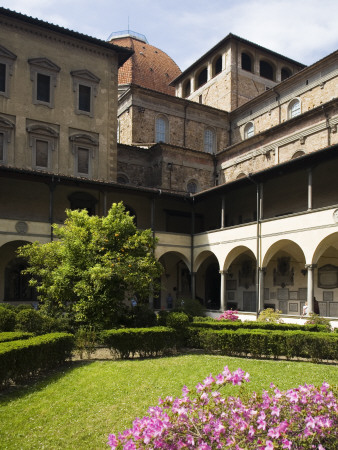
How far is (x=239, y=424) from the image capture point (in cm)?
363

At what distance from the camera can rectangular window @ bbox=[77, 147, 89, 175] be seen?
26.2 metres

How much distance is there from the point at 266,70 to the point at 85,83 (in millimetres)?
17241

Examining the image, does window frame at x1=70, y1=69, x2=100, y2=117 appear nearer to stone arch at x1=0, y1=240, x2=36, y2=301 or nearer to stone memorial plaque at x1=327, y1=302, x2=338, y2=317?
stone arch at x1=0, y1=240, x2=36, y2=301

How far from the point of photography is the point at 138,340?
11.5m

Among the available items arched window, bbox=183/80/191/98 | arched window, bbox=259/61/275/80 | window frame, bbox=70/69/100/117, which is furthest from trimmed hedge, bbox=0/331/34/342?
arched window, bbox=183/80/191/98

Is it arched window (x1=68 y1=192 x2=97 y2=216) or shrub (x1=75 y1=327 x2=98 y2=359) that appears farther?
arched window (x1=68 y1=192 x2=97 y2=216)

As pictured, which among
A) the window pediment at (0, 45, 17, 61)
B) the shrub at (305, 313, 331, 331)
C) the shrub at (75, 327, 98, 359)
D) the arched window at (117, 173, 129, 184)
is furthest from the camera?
the arched window at (117, 173, 129, 184)

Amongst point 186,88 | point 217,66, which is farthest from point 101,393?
point 186,88

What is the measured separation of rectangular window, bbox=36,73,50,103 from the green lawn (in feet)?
62.0

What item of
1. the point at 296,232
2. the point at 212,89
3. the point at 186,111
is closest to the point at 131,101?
the point at 186,111

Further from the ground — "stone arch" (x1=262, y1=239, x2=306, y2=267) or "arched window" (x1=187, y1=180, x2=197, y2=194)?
"arched window" (x1=187, y1=180, x2=197, y2=194)

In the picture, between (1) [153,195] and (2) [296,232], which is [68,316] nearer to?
(2) [296,232]

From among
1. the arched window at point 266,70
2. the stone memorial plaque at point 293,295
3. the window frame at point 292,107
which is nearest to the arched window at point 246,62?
the arched window at point 266,70

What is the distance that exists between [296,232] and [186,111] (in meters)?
18.1
